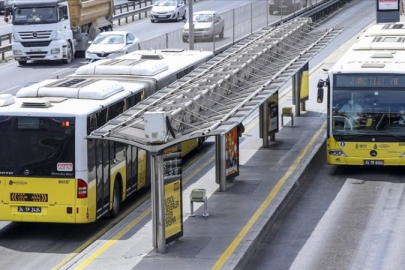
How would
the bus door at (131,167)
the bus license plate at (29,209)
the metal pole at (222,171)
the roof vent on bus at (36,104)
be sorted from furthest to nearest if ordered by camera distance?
the metal pole at (222,171) < the bus door at (131,167) < the roof vent on bus at (36,104) < the bus license plate at (29,209)

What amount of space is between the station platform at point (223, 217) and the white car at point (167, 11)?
3676 cm

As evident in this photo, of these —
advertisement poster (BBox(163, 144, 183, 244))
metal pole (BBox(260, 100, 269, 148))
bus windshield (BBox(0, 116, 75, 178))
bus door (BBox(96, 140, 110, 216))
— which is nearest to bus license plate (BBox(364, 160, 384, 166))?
metal pole (BBox(260, 100, 269, 148))

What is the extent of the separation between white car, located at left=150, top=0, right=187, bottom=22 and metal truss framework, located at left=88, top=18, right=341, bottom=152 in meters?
35.4

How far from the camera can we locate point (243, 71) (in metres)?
25.3

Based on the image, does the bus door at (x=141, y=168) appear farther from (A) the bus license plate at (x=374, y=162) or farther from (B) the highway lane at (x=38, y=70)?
(B) the highway lane at (x=38, y=70)

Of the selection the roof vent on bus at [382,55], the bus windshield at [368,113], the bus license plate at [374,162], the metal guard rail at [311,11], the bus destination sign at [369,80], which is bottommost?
the bus license plate at [374,162]

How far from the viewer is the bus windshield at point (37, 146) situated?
21.0m

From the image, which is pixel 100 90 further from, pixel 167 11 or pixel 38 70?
pixel 167 11

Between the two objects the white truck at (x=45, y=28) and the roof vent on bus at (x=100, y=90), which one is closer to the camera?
the roof vent on bus at (x=100, y=90)

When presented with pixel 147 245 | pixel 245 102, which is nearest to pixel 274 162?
pixel 245 102

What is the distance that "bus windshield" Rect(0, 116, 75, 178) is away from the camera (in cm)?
2105

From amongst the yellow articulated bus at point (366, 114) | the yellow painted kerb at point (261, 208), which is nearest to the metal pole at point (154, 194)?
the yellow painted kerb at point (261, 208)

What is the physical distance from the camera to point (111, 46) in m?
47.4

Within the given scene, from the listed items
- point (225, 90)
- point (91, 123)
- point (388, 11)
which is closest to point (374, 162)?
point (225, 90)
